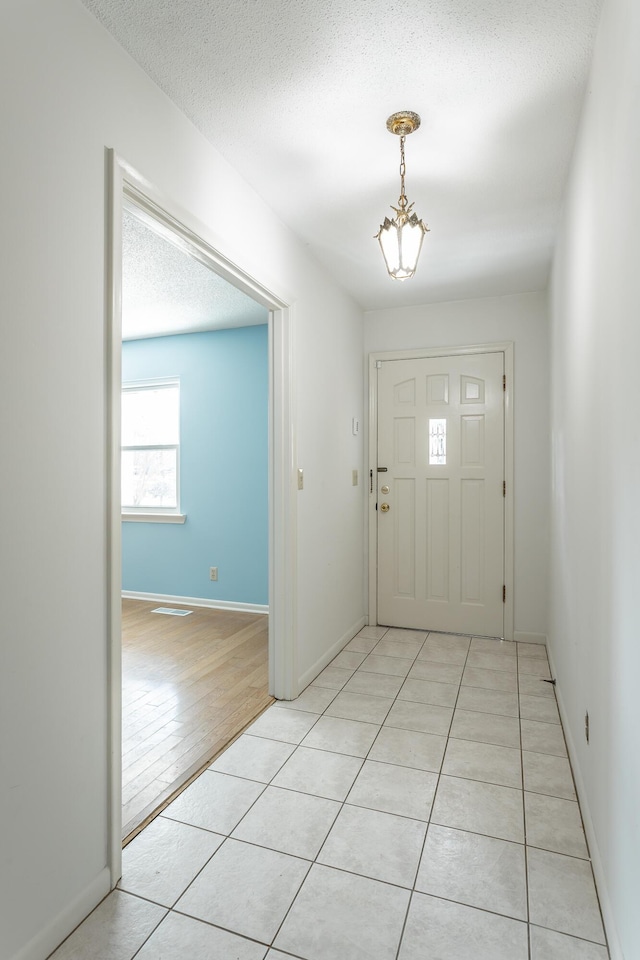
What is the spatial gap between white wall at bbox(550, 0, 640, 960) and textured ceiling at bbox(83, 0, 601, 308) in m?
0.18

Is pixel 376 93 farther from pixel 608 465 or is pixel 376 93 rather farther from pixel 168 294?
pixel 168 294

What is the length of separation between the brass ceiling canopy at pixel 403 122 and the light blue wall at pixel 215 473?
2.63 metres

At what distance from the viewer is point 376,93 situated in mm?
1840

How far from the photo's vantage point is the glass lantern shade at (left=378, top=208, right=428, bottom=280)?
6.67 feet

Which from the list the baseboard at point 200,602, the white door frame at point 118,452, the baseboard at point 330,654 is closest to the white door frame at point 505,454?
the baseboard at point 330,654

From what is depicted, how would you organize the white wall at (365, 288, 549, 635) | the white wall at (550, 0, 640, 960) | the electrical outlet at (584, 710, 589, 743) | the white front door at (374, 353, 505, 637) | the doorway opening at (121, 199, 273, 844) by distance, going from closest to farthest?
the white wall at (550, 0, 640, 960), the electrical outlet at (584, 710, 589, 743), the doorway opening at (121, 199, 273, 844), the white wall at (365, 288, 549, 635), the white front door at (374, 353, 505, 637)

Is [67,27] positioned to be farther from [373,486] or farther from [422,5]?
[373,486]

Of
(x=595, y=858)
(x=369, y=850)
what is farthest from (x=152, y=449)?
(x=595, y=858)

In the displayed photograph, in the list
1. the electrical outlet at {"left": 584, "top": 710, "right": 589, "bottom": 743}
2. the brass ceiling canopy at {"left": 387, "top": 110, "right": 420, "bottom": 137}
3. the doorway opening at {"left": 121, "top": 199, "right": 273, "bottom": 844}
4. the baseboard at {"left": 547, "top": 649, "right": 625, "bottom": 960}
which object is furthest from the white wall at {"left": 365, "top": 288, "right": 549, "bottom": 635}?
the brass ceiling canopy at {"left": 387, "top": 110, "right": 420, "bottom": 137}

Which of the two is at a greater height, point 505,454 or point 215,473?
point 505,454

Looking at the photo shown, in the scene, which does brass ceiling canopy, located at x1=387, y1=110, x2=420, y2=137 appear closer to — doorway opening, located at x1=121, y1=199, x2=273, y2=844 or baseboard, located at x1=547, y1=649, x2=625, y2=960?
doorway opening, located at x1=121, y1=199, x2=273, y2=844

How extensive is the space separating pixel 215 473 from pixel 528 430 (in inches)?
101

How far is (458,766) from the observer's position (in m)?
2.21

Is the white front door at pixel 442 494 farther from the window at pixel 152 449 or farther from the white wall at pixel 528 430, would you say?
the window at pixel 152 449
